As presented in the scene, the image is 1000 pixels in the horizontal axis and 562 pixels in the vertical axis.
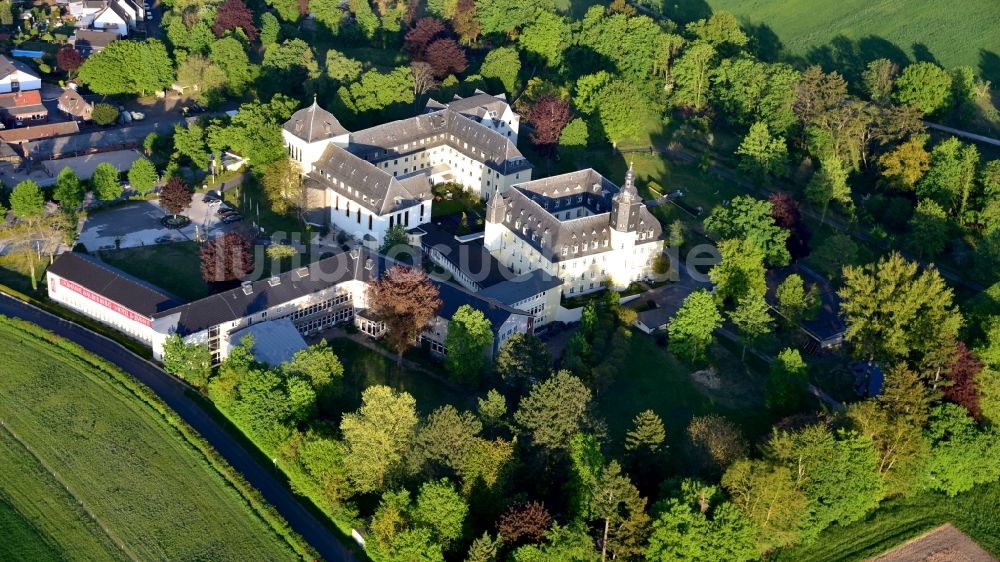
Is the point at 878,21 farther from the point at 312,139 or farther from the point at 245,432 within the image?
the point at 245,432

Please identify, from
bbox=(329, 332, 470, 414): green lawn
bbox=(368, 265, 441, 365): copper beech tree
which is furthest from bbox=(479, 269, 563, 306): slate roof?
bbox=(329, 332, 470, 414): green lawn

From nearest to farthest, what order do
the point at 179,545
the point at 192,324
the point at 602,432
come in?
the point at 179,545
the point at 602,432
the point at 192,324

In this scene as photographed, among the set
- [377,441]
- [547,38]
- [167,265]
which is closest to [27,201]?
[167,265]

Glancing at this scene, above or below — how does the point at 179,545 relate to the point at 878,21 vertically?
below

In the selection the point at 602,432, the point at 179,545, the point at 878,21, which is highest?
the point at 878,21

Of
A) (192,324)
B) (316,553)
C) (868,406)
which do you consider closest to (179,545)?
(316,553)
